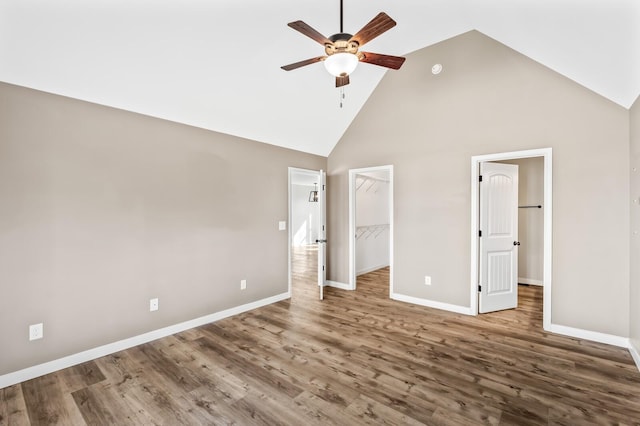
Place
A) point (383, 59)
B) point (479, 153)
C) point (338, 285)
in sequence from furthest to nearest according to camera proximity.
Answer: point (338, 285) < point (479, 153) < point (383, 59)

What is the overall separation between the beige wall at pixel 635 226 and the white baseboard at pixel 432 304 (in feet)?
5.11

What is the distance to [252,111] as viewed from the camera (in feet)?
Result: 12.6

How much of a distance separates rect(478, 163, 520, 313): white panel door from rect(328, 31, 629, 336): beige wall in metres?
0.23

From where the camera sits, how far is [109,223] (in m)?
2.93

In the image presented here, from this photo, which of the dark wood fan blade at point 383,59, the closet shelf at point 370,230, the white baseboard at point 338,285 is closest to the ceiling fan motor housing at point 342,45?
the dark wood fan blade at point 383,59

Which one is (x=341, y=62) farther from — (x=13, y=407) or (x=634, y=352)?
(x=634, y=352)

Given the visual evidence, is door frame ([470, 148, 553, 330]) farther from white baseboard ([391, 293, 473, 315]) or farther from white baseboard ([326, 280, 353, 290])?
white baseboard ([326, 280, 353, 290])

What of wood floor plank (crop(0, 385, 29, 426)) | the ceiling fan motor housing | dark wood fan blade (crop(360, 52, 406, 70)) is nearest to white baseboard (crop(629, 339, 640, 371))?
dark wood fan blade (crop(360, 52, 406, 70))

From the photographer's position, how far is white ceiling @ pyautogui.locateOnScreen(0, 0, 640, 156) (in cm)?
220

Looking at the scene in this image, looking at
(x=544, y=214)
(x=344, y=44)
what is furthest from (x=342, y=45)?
(x=544, y=214)

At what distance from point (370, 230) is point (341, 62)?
500 centimetres

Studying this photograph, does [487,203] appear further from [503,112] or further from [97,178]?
Answer: [97,178]

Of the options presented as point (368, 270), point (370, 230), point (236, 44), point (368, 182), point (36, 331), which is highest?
→ point (236, 44)

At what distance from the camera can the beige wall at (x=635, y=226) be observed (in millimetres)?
2736
